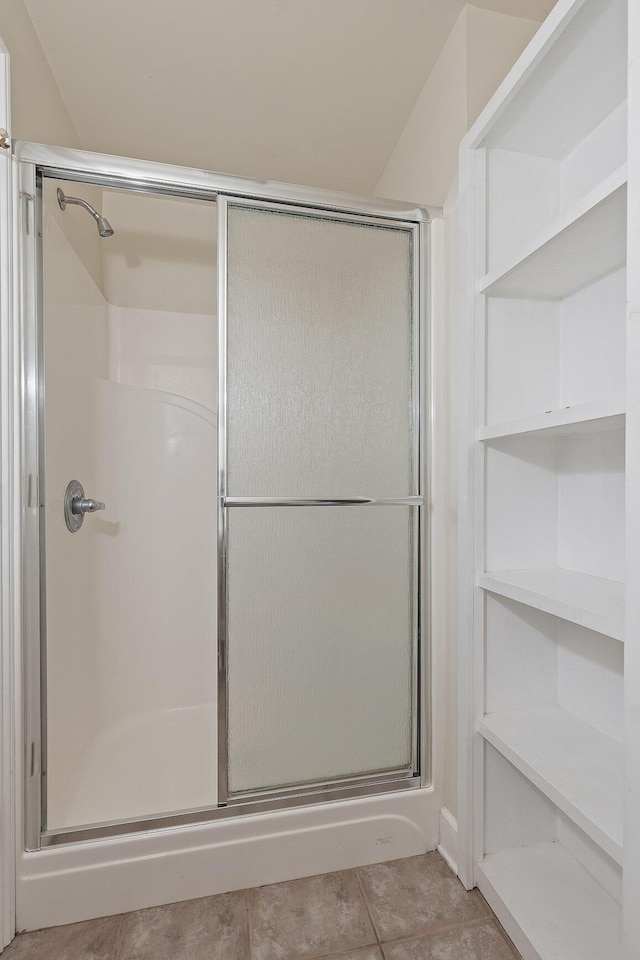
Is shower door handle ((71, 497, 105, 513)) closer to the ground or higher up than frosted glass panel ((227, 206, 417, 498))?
closer to the ground

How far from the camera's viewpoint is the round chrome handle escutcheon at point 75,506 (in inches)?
60.4

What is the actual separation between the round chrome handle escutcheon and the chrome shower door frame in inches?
11.0

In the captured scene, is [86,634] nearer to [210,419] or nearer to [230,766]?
[230,766]

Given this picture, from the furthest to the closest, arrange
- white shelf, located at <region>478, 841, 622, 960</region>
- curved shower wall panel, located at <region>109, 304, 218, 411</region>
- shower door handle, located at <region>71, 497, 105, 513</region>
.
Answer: curved shower wall panel, located at <region>109, 304, 218, 411</region>, shower door handle, located at <region>71, 497, 105, 513</region>, white shelf, located at <region>478, 841, 622, 960</region>

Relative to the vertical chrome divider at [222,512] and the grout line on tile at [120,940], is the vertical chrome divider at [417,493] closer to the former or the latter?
the vertical chrome divider at [222,512]

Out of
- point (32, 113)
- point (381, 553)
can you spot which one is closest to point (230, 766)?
point (381, 553)

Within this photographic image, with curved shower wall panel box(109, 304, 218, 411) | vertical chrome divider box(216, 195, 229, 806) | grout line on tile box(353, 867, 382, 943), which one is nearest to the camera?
grout line on tile box(353, 867, 382, 943)

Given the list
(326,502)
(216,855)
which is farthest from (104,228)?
(216,855)

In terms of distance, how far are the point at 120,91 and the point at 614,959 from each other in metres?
2.64

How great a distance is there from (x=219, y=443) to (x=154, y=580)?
1.08 m

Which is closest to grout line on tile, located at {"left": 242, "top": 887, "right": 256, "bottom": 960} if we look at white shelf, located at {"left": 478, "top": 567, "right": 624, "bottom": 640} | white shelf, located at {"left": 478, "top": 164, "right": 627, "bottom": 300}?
white shelf, located at {"left": 478, "top": 567, "right": 624, "bottom": 640}

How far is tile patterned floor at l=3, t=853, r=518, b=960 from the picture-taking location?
111 centimetres

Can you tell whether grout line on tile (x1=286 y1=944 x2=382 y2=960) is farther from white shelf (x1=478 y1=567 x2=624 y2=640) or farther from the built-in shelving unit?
white shelf (x1=478 y1=567 x2=624 y2=640)

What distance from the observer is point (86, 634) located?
5.91ft
